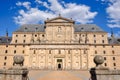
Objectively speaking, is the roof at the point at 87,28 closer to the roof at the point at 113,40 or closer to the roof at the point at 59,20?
the roof at the point at 113,40

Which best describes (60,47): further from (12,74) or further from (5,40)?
(12,74)

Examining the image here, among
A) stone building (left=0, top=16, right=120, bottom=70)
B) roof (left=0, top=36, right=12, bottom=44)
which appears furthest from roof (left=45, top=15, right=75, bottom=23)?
roof (left=0, top=36, right=12, bottom=44)

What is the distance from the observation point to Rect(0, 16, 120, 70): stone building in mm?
66562

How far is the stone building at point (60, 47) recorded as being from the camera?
66562mm

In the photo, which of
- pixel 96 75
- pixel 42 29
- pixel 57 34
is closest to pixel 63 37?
pixel 57 34

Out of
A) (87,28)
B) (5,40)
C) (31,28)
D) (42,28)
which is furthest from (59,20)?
(5,40)

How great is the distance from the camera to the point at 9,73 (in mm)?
11523

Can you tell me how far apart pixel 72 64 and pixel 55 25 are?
14926 mm

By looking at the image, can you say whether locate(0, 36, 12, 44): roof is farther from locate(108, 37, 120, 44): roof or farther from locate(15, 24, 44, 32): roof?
locate(108, 37, 120, 44): roof

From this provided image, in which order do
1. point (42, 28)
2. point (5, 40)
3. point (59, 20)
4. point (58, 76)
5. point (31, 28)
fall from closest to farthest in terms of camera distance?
point (58, 76)
point (59, 20)
point (5, 40)
point (42, 28)
point (31, 28)

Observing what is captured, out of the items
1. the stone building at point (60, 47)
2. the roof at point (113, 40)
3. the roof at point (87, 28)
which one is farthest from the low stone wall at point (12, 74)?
the roof at point (113, 40)

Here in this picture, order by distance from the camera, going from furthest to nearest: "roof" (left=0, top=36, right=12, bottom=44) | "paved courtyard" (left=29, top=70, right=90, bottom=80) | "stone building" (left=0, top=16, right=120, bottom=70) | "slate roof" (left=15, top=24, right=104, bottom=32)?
1. "slate roof" (left=15, top=24, right=104, bottom=32)
2. "roof" (left=0, top=36, right=12, bottom=44)
3. "stone building" (left=0, top=16, right=120, bottom=70)
4. "paved courtyard" (left=29, top=70, right=90, bottom=80)

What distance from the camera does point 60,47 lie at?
66938 millimetres

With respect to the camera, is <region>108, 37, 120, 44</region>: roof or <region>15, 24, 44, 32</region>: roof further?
<region>15, 24, 44, 32</region>: roof
